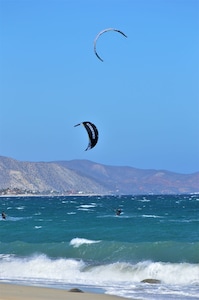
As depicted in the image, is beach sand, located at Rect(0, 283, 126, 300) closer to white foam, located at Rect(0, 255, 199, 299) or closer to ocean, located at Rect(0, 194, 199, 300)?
ocean, located at Rect(0, 194, 199, 300)

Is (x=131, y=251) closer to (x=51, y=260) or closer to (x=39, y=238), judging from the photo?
(x=51, y=260)

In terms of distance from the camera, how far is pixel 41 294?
1630 cm

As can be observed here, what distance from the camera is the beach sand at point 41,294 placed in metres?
15.4

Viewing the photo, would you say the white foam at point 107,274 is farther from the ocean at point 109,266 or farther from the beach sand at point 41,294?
the beach sand at point 41,294

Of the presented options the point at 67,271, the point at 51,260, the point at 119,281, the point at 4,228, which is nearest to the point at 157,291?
the point at 119,281

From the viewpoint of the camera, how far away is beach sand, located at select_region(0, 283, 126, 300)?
50.4 ft

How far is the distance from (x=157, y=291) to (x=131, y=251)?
9.63 m

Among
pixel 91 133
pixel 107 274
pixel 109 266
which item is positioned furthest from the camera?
pixel 109 266

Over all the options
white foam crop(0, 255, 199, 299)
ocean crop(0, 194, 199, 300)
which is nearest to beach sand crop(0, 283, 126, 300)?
ocean crop(0, 194, 199, 300)

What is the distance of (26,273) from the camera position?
23.7 meters

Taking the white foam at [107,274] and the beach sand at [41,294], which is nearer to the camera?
the beach sand at [41,294]

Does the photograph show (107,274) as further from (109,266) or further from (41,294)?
(41,294)

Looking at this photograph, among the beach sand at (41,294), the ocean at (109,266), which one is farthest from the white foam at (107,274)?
the beach sand at (41,294)

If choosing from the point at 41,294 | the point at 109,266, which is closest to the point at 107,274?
the point at 109,266
